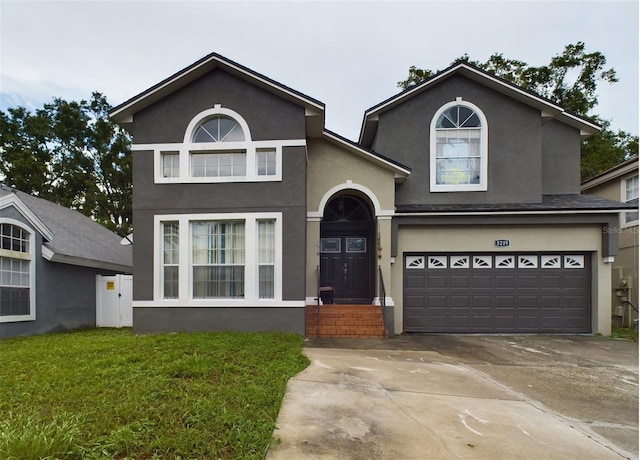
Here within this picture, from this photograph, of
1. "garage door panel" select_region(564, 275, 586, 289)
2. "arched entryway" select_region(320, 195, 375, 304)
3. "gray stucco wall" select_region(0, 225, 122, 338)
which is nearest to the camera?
"gray stucco wall" select_region(0, 225, 122, 338)

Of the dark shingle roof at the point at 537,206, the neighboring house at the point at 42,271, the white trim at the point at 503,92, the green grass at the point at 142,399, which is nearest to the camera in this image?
the green grass at the point at 142,399

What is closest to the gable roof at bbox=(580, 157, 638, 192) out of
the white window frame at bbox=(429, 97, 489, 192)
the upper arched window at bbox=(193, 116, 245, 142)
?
the white window frame at bbox=(429, 97, 489, 192)

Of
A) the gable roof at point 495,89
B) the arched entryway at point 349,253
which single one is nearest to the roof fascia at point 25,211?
the arched entryway at point 349,253

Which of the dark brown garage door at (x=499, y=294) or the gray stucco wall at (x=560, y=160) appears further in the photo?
the gray stucco wall at (x=560, y=160)

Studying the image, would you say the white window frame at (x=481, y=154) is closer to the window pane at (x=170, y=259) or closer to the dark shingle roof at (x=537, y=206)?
the dark shingle roof at (x=537, y=206)

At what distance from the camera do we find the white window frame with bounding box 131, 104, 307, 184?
8500 mm

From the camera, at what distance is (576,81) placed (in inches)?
694

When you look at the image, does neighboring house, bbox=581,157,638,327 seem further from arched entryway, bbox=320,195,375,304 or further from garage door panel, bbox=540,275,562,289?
arched entryway, bbox=320,195,375,304

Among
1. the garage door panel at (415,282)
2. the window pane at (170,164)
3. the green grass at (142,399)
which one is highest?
the window pane at (170,164)

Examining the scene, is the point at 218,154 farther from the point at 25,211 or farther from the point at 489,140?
the point at 489,140

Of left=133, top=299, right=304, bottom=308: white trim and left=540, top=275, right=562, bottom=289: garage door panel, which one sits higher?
left=540, top=275, right=562, bottom=289: garage door panel

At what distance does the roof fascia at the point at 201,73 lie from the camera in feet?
27.4

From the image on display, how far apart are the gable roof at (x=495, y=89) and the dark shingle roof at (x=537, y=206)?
8.52 feet

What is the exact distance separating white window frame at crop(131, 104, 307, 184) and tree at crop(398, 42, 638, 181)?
13872mm
